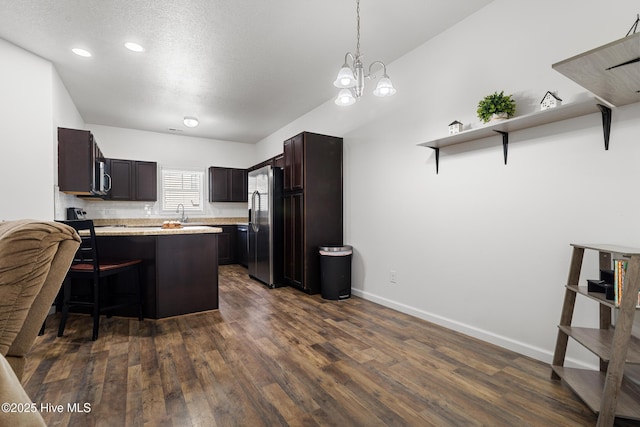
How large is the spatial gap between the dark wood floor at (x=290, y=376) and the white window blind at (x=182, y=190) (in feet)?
12.2

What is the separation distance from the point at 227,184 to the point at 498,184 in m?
5.72

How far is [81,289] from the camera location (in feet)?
11.2

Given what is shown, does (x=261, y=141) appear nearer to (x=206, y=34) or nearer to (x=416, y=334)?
(x=206, y=34)

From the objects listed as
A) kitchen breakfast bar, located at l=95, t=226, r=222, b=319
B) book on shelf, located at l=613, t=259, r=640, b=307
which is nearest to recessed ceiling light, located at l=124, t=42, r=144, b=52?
kitchen breakfast bar, located at l=95, t=226, r=222, b=319

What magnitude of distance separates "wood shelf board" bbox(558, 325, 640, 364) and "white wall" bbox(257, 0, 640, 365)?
0.84 ft

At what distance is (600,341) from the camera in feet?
5.67

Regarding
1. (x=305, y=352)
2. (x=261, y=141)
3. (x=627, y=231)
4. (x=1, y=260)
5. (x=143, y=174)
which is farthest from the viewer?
(x=261, y=141)

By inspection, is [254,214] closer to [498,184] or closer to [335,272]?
[335,272]

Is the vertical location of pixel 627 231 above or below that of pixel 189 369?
above

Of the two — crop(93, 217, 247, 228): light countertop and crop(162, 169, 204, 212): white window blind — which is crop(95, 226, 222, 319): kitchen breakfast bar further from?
crop(162, 169, 204, 212): white window blind

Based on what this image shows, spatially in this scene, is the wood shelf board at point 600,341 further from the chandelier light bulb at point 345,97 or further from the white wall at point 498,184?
the chandelier light bulb at point 345,97

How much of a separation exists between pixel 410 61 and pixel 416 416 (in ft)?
10.8

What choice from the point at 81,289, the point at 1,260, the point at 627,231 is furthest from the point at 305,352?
the point at 81,289

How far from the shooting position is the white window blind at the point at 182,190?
6.55m
